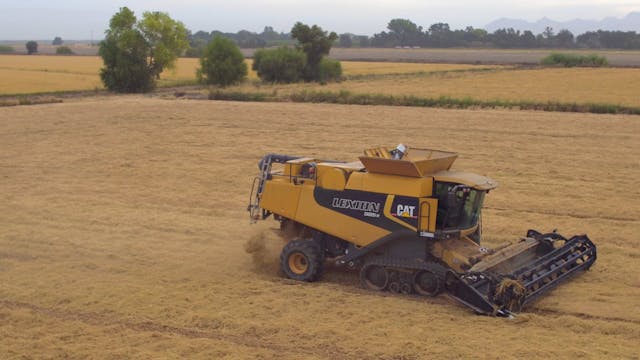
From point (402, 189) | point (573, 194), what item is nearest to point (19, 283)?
point (402, 189)

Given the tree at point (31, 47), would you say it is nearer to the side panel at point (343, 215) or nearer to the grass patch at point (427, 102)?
the grass patch at point (427, 102)

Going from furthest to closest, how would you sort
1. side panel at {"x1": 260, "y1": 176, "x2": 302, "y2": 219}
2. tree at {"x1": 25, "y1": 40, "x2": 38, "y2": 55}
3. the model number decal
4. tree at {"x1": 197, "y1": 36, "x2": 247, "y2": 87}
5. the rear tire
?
tree at {"x1": 25, "y1": 40, "x2": 38, "y2": 55}, tree at {"x1": 197, "y1": 36, "x2": 247, "y2": 87}, side panel at {"x1": 260, "y1": 176, "x2": 302, "y2": 219}, the rear tire, the model number decal

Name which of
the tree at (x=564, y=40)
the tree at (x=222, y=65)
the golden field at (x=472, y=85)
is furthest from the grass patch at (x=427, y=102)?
the tree at (x=564, y=40)

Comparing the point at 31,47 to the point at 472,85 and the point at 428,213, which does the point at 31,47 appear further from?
the point at 428,213

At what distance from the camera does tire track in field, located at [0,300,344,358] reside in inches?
357

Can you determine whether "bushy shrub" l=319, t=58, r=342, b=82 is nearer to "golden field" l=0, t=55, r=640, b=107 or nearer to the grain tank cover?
"golden field" l=0, t=55, r=640, b=107

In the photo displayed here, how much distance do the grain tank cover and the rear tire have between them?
1.58m

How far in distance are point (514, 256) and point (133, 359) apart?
5934mm

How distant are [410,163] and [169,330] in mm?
4029

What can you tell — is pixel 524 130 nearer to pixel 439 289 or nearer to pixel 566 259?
pixel 566 259

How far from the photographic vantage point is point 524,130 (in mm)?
27297

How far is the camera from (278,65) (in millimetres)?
59906

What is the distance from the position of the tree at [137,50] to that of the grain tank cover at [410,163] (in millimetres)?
45062

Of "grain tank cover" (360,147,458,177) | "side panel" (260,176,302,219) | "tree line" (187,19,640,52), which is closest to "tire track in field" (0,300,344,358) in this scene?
"side panel" (260,176,302,219)
